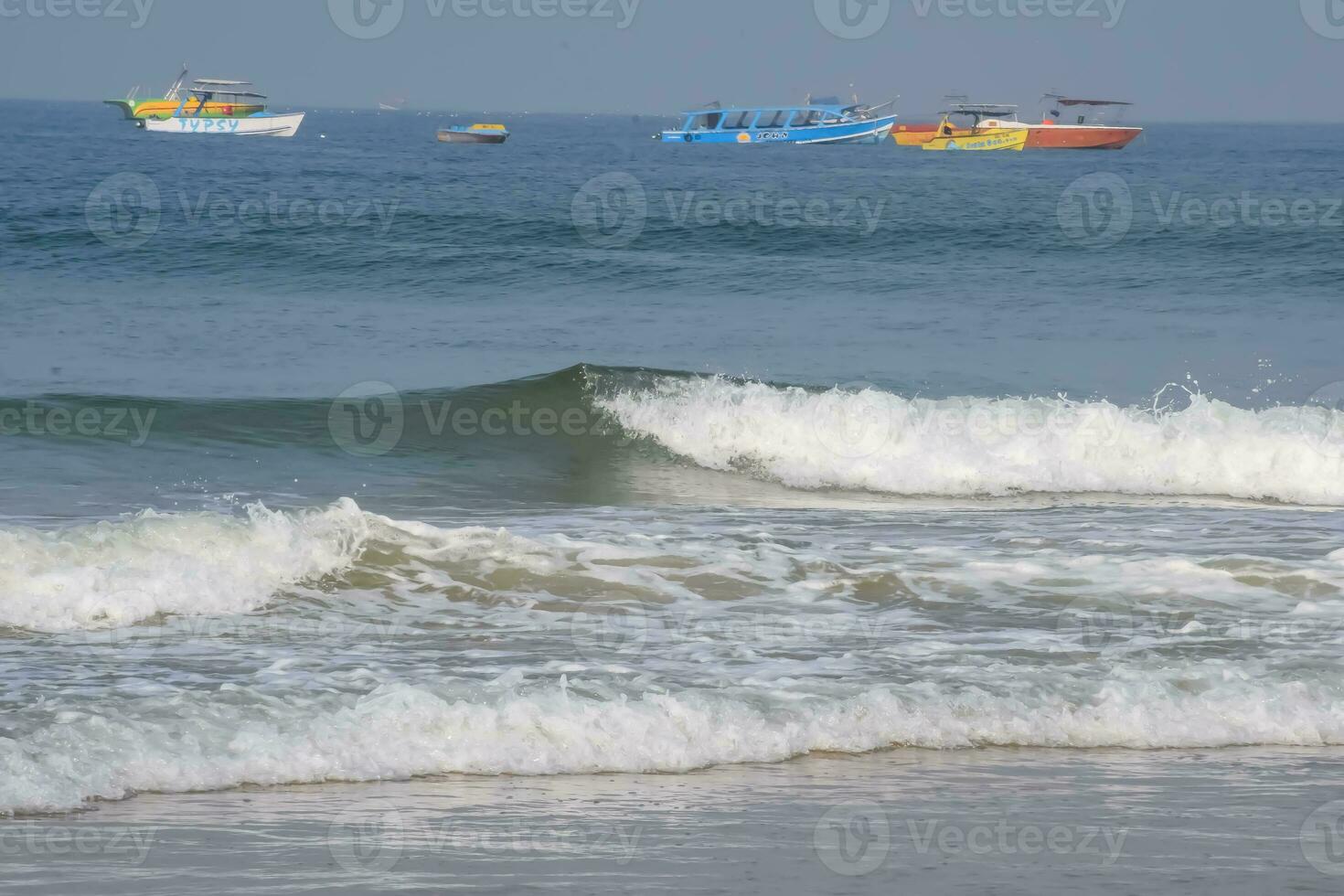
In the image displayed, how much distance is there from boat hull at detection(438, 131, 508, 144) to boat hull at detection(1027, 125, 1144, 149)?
38.8 m

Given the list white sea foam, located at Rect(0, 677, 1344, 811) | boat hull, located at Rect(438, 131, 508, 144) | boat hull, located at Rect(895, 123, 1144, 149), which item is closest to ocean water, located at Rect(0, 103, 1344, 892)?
white sea foam, located at Rect(0, 677, 1344, 811)

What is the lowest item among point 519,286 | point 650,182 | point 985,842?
point 985,842

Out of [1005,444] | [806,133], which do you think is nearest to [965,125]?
[806,133]

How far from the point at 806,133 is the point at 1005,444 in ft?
330

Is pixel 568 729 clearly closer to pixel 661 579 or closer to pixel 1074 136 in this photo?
pixel 661 579

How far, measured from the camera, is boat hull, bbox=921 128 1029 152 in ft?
306

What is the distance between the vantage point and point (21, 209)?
3259 cm

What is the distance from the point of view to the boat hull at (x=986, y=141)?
9331cm

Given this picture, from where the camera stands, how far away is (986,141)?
310 ft

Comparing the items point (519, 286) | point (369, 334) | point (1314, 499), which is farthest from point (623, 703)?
point (519, 286)

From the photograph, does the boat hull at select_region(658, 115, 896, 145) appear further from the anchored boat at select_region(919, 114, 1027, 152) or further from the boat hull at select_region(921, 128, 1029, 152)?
the boat hull at select_region(921, 128, 1029, 152)

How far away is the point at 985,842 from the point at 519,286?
2175 centimetres

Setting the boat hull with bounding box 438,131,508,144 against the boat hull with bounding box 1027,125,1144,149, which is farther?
the boat hull with bounding box 438,131,508,144

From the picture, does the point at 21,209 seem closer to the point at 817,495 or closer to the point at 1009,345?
the point at 1009,345
